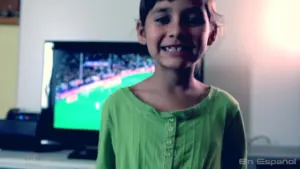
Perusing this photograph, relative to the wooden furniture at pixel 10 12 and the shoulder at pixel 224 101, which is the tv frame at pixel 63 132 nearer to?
the wooden furniture at pixel 10 12

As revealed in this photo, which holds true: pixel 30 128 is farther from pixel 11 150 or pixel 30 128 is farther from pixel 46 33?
pixel 46 33

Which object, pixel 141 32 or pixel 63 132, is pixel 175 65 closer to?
pixel 141 32

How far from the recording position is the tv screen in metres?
1.23

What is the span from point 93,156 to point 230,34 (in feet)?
Result: 1.88

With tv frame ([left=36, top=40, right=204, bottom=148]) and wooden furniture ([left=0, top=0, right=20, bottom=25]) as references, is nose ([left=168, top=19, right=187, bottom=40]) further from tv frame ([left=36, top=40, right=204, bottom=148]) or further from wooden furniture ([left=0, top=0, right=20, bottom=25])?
wooden furniture ([left=0, top=0, right=20, bottom=25])

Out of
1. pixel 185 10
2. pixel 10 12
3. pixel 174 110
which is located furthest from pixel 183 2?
pixel 10 12

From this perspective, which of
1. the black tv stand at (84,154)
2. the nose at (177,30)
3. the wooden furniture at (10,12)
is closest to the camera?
the nose at (177,30)

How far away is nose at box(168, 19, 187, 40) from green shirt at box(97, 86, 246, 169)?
0.09 meters

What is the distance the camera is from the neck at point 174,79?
0.53m

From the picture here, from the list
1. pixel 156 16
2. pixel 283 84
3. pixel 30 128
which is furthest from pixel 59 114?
pixel 156 16

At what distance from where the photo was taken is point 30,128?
4.19ft

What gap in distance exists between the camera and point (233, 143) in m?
0.56

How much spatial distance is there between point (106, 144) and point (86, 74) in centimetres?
71

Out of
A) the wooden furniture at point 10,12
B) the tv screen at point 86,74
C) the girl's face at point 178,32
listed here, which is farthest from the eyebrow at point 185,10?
the wooden furniture at point 10,12
